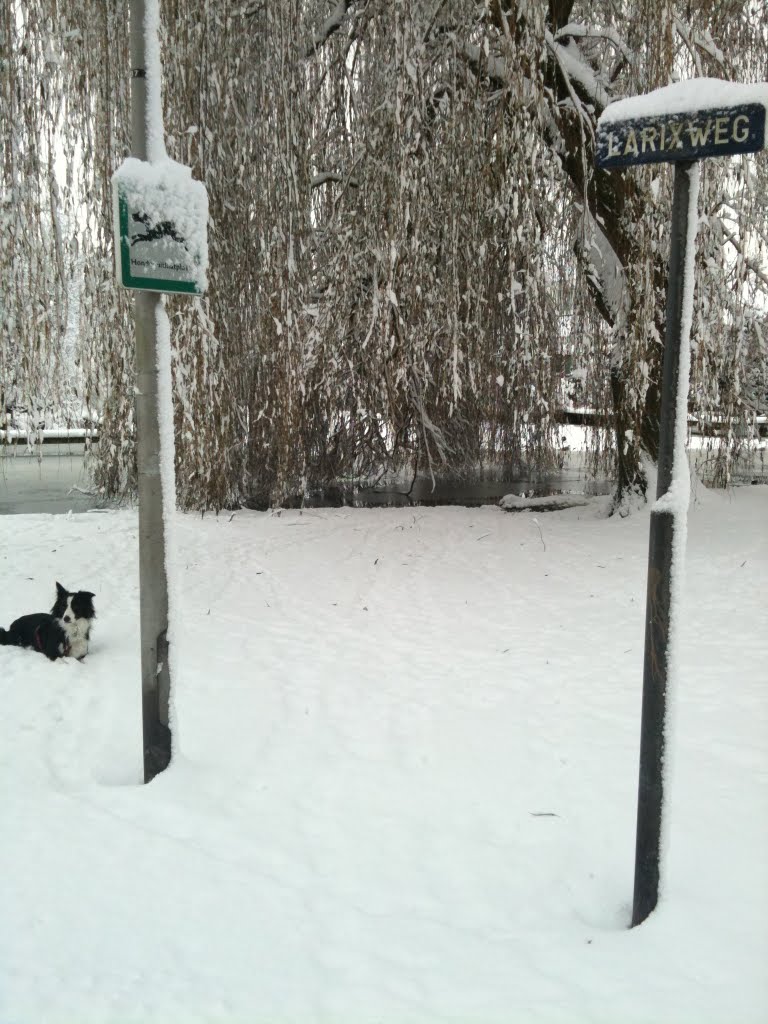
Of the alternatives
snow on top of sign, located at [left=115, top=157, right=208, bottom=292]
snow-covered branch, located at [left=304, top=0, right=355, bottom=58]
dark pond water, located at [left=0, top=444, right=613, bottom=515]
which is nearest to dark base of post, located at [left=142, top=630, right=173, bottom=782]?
snow on top of sign, located at [left=115, top=157, right=208, bottom=292]

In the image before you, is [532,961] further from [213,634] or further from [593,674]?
[213,634]

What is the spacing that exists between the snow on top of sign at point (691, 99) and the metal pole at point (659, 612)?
15 centimetres

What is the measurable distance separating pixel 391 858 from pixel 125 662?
250 cm

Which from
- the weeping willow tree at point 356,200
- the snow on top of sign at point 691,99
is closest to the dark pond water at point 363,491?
the weeping willow tree at point 356,200

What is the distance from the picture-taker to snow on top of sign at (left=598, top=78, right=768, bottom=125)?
195 centimetres

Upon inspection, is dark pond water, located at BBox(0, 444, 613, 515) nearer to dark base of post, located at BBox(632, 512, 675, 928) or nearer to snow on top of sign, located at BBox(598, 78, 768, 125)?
dark base of post, located at BBox(632, 512, 675, 928)

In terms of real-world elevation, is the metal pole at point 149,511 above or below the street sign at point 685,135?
below

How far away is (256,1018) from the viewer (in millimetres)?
1921

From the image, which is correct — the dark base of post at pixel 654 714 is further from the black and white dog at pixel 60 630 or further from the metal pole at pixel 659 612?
the black and white dog at pixel 60 630

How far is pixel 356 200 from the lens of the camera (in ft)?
21.4

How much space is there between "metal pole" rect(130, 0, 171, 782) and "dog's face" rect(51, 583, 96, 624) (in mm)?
1736

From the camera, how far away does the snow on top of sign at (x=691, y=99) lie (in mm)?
1947

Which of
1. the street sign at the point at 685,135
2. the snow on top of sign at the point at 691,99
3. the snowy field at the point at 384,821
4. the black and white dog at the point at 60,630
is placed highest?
the snow on top of sign at the point at 691,99

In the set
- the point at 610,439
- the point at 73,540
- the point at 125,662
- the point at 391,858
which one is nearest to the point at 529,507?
the point at 610,439
